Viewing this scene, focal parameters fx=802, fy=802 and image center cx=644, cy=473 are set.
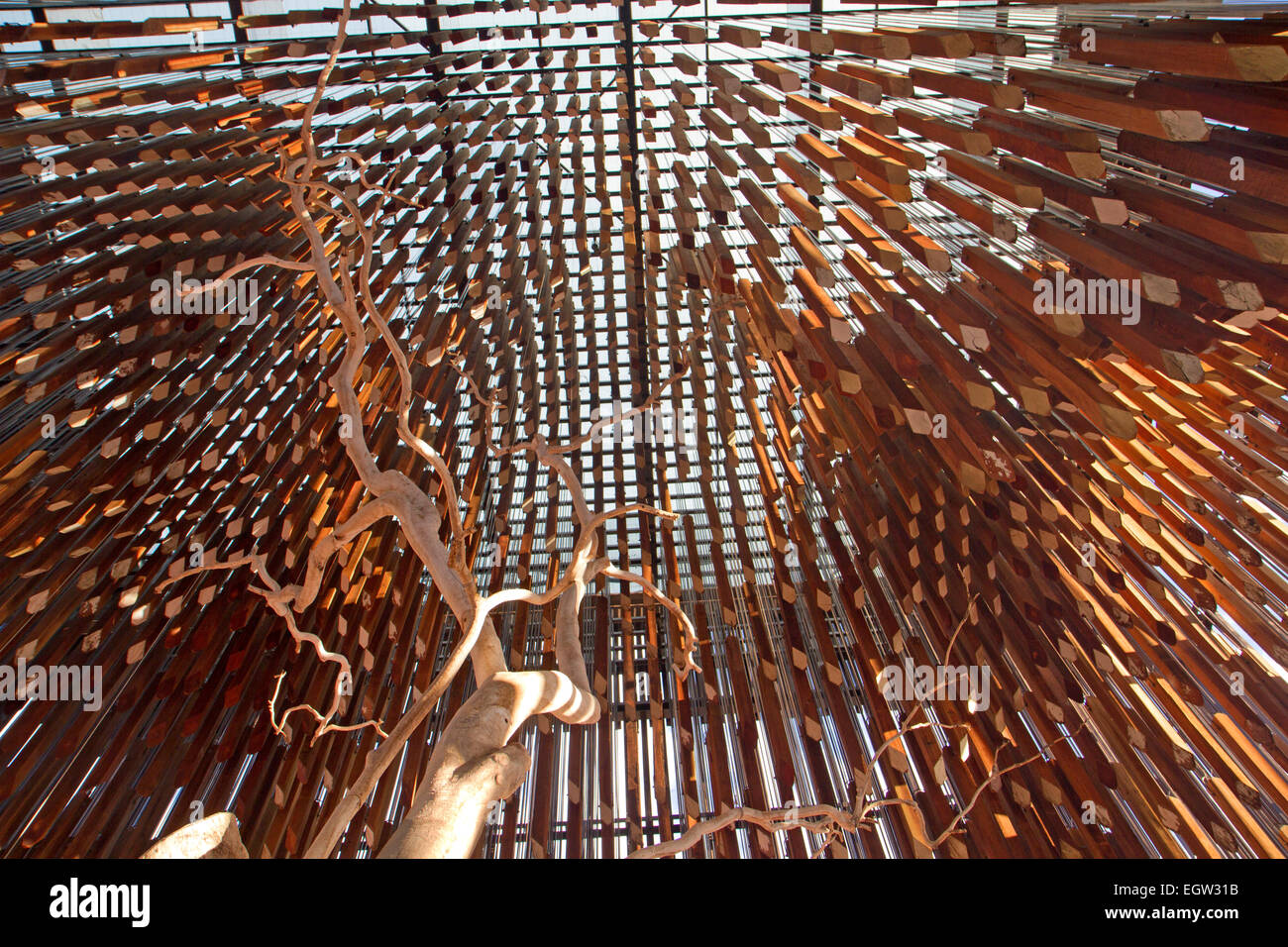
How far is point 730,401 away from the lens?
4.02 metres

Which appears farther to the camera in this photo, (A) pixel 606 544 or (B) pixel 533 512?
(A) pixel 606 544

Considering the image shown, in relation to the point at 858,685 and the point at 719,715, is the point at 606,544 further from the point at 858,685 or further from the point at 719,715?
the point at 858,685

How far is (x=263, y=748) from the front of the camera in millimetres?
3508

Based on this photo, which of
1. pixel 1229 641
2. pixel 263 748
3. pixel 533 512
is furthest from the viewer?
pixel 533 512

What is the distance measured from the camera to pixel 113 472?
3047 millimetres

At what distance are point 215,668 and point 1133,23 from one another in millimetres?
4005

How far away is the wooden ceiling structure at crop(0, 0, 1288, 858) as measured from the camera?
2.27 metres

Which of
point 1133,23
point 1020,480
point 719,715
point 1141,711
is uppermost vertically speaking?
point 1133,23

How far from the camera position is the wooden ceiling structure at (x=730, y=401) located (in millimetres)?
2271

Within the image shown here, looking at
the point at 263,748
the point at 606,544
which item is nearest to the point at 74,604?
the point at 263,748
